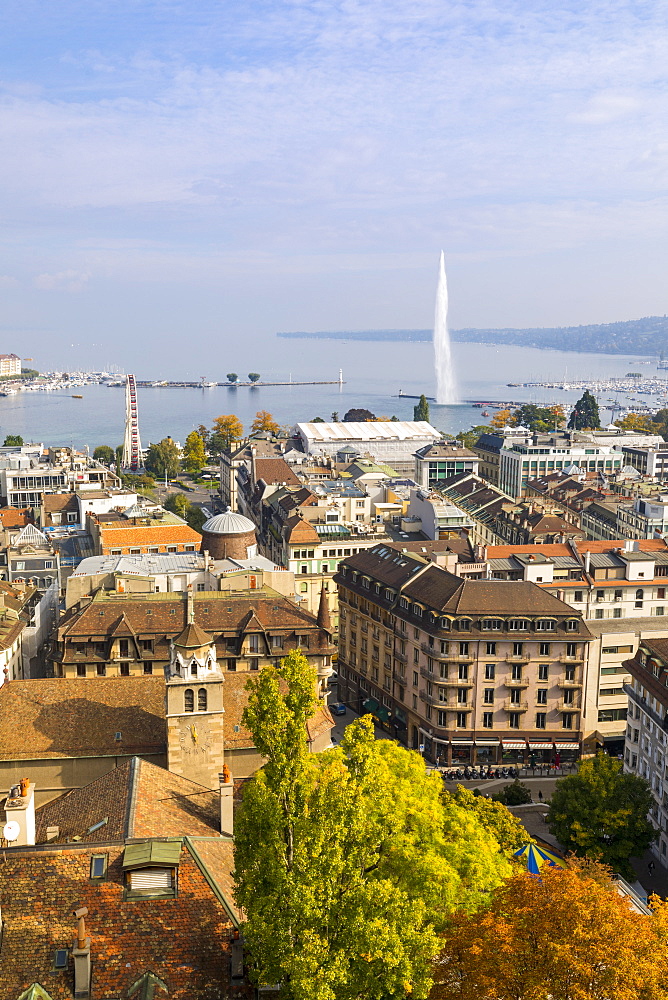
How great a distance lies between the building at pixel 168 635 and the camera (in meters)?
53.5

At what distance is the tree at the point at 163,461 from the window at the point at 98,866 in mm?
155084

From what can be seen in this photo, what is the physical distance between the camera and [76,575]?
6575 cm

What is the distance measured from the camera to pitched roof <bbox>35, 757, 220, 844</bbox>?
30125 millimetres

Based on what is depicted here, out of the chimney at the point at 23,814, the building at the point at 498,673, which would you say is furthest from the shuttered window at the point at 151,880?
the building at the point at 498,673

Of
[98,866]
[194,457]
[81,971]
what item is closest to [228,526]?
[98,866]

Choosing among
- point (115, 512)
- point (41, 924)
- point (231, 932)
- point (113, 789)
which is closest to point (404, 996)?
point (231, 932)

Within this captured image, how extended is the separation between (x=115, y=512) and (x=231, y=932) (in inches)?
2912

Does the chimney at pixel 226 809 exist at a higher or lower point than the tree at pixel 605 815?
higher

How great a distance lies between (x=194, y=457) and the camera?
18962 centimetres

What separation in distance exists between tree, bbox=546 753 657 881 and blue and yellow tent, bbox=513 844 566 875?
2.91m

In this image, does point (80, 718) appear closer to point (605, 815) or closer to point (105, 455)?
point (605, 815)

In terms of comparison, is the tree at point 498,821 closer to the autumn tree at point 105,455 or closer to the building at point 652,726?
the building at point 652,726

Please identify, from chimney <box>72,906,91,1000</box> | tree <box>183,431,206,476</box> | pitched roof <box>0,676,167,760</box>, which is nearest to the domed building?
pitched roof <box>0,676,167,760</box>

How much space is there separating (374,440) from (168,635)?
129 metres
